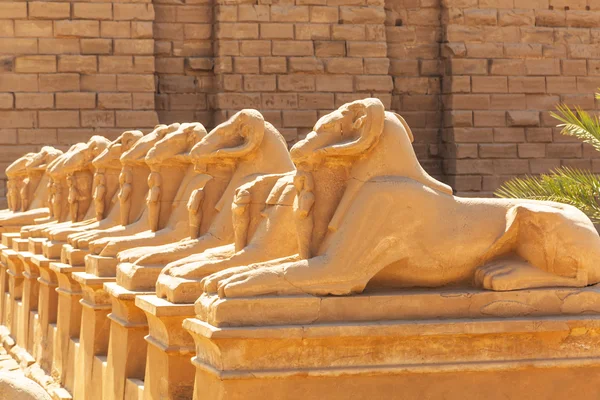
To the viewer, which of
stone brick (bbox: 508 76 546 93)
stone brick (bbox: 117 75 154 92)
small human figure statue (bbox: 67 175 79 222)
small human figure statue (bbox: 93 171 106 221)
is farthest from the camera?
stone brick (bbox: 508 76 546 93)

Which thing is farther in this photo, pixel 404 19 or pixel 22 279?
pixel 404 19

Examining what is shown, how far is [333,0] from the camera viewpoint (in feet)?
51.6

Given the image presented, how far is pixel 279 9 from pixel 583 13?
15.2ft

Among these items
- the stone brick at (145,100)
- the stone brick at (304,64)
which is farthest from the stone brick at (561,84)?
the stone brick at (145,100)

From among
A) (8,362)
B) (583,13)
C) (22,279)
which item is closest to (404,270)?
(8,362)

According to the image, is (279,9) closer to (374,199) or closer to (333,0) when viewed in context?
(333,0)

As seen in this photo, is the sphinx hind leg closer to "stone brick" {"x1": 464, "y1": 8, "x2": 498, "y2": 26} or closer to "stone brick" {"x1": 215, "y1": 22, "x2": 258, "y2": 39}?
"stone brick" {"x1": 215, "y1": 22, "x2": 258, "y2": 39}

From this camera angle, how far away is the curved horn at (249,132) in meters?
5.95

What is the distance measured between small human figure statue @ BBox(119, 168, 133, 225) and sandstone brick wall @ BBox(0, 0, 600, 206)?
7.65 m

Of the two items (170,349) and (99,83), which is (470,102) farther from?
(170,349)

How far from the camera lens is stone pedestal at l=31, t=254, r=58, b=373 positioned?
8781mm

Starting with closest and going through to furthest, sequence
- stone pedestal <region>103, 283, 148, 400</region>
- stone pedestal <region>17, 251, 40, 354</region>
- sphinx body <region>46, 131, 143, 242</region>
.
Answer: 1. stone pedestal <region>103, 283, 148, 400</region>
2. sphinx body <region>46, 131, 143, 242</region>
3. stone pedestal <region>17, 251, 40, 354</region>

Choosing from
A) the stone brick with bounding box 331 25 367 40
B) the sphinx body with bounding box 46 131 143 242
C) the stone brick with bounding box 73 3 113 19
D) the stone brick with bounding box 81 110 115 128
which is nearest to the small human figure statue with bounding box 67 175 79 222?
the sphinx body with bounding box 46 131 143 242

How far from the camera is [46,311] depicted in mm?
8945
